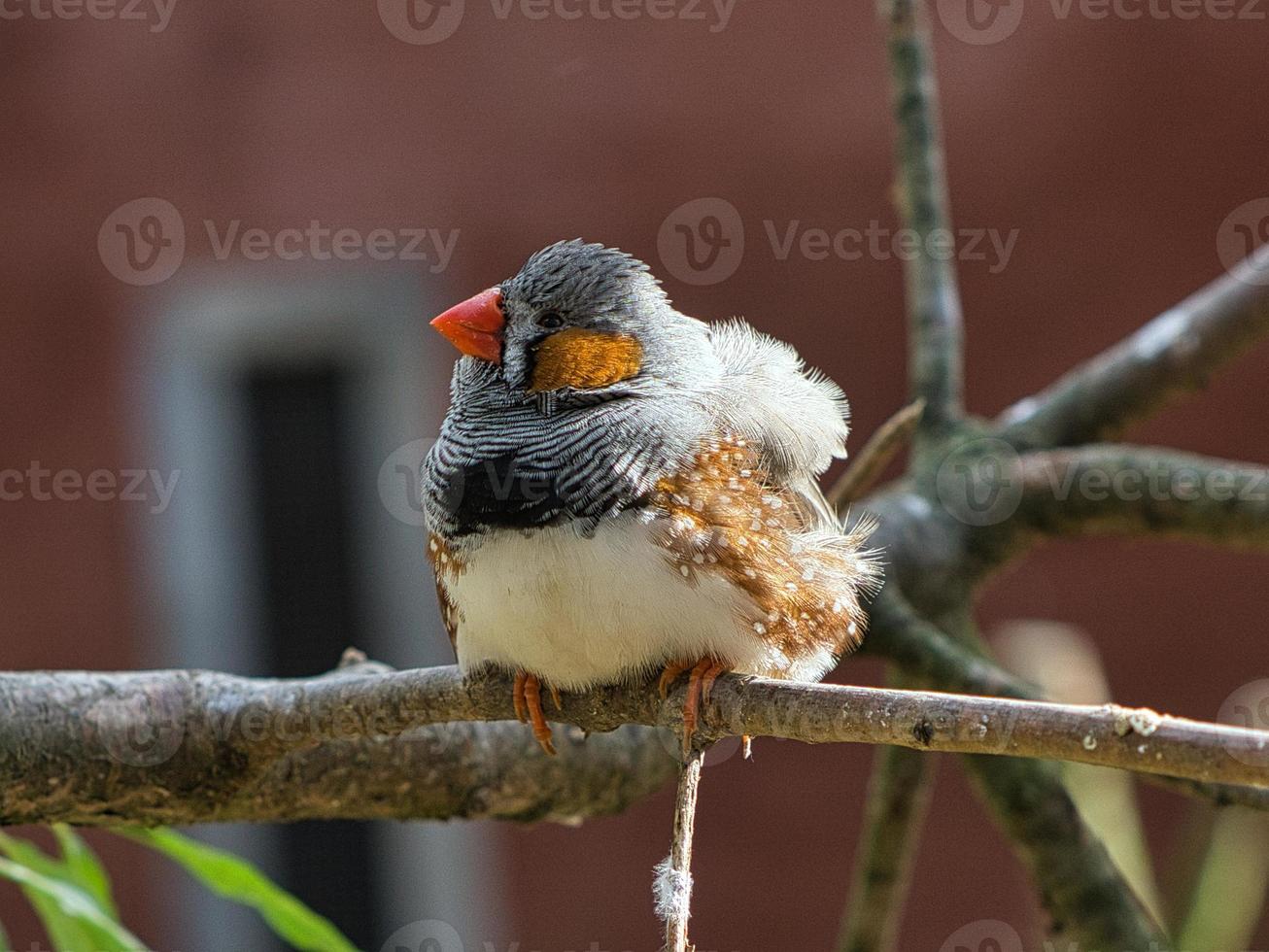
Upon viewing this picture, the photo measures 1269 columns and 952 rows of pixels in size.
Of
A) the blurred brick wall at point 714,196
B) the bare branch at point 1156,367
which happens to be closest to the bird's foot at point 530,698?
the bare branch at point 1156,367

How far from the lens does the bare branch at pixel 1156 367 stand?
2.09 meters

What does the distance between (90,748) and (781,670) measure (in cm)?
71

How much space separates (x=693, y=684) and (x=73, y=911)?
0.78 metres

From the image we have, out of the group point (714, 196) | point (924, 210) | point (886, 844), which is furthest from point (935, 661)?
point (714, 196)

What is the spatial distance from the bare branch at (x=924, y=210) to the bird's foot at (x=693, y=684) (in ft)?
3.11

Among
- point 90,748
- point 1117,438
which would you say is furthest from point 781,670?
point 1117,438

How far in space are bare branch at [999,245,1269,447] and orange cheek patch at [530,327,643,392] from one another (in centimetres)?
83

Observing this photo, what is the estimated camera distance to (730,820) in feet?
11.6

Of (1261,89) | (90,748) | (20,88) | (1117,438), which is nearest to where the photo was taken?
(90,748)

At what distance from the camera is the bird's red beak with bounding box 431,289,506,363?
5.16 feet

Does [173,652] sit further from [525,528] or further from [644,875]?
[525,528]

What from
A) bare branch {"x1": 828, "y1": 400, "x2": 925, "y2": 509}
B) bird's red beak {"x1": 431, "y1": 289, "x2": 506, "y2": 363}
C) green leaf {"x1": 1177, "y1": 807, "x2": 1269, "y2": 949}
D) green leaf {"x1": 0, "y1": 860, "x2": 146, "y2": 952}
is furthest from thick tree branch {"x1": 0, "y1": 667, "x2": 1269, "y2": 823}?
green leaf {"x1": 1177, "y1": 807, "x2": 1269, "y2": 949}

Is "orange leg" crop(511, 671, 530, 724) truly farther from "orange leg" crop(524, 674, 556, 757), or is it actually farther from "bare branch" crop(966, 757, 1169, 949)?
Result: "bare branch" crop(966, 757, 1169, 949)

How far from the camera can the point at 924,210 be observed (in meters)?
2.22
